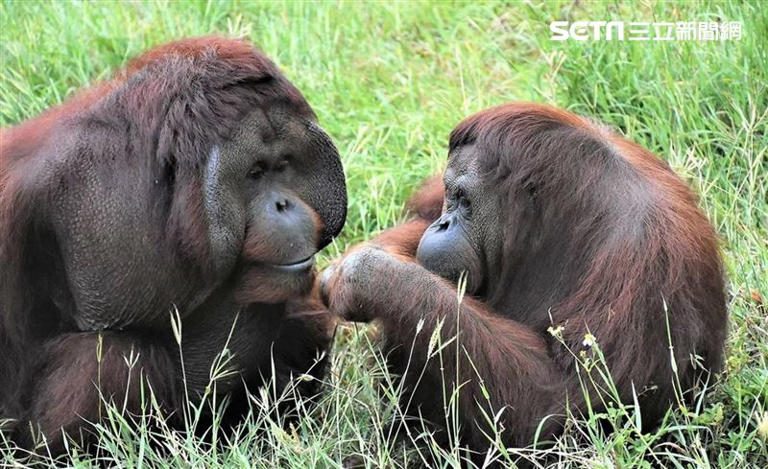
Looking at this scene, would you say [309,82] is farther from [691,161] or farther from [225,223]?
[225,223]

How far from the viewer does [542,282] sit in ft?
12.3

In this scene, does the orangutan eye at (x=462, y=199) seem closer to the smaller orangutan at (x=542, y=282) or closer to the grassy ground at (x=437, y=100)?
the smaller orangutan at (x=542, y=282)

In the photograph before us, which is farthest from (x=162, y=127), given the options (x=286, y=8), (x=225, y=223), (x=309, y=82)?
(x=286, y=8)

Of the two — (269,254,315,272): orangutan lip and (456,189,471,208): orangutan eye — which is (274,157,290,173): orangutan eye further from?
(456,189,471,208): orangutan eye

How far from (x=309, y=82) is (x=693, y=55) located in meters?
1.56

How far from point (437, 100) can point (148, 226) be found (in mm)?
2129

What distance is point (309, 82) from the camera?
5.60 meters

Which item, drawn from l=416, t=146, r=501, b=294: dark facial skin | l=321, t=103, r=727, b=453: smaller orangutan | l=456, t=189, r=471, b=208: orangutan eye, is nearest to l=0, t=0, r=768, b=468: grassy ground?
l=321, t=103, r=727, b=453: smaller orangutan

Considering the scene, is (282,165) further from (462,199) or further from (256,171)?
(462,199)

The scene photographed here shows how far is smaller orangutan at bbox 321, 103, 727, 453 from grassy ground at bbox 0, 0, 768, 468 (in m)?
0.14

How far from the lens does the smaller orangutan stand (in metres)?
3.50

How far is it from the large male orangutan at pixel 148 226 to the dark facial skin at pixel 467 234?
34cm

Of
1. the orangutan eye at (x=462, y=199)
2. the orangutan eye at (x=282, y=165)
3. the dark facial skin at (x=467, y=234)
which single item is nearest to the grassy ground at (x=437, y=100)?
the dark facial skin at (x=467, y=234)

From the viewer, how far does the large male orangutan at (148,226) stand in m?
3.58
